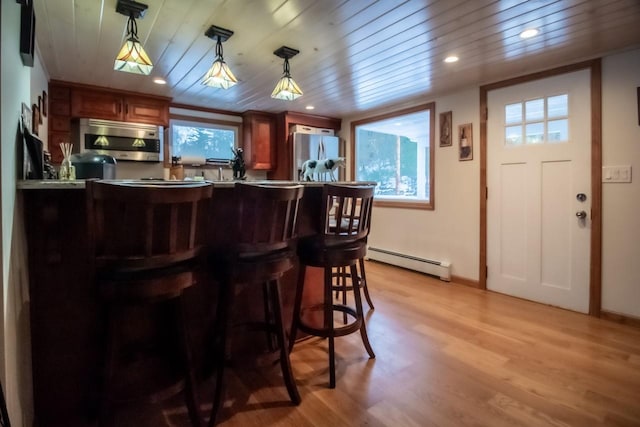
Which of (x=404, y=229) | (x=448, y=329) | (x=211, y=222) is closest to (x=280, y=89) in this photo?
(x=211, y=222)

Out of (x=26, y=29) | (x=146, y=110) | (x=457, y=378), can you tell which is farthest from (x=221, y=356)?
(x=146, y=110)

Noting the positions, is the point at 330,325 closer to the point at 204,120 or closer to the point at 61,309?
the point at 61,309

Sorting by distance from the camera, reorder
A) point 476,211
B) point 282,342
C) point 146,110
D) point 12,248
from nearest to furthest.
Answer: point 12,248 < point 282,342 < point 476,211 < point 146,110

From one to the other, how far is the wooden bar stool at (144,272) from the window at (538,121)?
305cm

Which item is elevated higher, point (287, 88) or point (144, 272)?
point (287, 88)

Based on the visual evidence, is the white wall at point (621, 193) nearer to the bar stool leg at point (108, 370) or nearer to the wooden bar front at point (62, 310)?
the wooden bar front at point (62, 310)

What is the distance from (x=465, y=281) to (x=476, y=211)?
771mm

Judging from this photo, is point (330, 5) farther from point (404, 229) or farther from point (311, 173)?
point (404, 229)

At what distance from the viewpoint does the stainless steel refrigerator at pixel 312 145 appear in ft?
15.3

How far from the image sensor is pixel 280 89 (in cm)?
253

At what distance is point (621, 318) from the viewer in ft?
8.61

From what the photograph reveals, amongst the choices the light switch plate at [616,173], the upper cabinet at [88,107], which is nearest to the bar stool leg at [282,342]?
the light switch plate at [616,173]

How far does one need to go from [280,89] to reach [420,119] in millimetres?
2620

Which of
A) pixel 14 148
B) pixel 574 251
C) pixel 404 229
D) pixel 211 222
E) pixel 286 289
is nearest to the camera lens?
pixel 14 148
